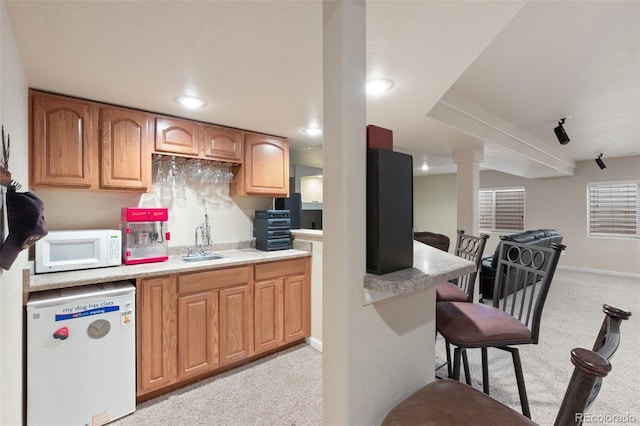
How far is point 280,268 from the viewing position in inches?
112

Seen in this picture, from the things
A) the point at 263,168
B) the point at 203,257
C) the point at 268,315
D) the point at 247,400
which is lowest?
the point at 247,400

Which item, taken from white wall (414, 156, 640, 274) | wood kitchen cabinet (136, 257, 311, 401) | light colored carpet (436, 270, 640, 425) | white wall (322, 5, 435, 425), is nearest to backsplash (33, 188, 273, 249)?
wood kitchen cabinet (136, 257, 311, 401)

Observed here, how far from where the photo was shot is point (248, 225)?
3373mm

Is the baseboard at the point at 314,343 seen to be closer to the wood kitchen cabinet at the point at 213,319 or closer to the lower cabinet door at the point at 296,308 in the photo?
the lower cabinet door at the point at 296,308

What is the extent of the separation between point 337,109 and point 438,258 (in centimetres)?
94

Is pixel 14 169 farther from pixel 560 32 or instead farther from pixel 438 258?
pixel 560 32

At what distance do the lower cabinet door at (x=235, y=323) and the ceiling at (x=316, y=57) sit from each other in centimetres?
156

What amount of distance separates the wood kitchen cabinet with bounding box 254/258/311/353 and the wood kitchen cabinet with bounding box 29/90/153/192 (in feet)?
4.31

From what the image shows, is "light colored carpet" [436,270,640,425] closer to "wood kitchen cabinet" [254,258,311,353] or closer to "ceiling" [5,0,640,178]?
"wood kitchen cabinet" [254,258,311,353]

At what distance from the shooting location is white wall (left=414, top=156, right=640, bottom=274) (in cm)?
579

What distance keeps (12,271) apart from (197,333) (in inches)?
49.7

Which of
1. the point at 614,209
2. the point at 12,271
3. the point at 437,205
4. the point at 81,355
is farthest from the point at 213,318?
the point at 614,209

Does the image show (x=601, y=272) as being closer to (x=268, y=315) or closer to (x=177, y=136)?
(x=268, y=315)

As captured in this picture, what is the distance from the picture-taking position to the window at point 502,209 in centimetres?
721
